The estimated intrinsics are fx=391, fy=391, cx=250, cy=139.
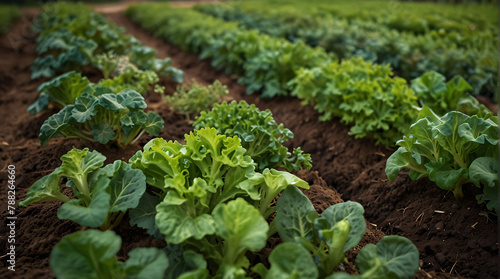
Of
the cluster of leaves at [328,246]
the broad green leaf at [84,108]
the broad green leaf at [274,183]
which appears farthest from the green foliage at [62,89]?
the cluster of leaves at [328,246]

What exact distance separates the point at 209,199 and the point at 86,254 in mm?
759

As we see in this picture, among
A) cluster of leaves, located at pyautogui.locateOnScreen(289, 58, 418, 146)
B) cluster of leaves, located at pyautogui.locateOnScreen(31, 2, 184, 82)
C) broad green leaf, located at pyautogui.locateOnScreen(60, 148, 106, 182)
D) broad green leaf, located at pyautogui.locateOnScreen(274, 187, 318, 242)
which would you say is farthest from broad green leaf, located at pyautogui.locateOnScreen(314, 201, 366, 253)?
cluster of leaves, located at pyautogui.locateOnScreen(31, 2, 184, 82)

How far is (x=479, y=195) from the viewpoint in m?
2.66

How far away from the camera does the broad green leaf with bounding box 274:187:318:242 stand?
7.58 feet

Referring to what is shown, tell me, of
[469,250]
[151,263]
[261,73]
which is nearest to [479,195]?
[469,250]

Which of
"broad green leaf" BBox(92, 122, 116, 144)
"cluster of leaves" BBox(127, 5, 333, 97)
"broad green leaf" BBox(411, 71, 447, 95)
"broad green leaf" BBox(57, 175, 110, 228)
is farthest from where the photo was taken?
"cluster of leaves" BBox(127, 5, 333, 97)

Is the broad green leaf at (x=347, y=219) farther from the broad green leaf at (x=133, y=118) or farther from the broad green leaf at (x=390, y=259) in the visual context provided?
the broad green leaf at (x=133, y=118)

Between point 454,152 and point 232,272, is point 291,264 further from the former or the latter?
point 454,152

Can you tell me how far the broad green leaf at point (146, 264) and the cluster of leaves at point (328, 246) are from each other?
1.66ft

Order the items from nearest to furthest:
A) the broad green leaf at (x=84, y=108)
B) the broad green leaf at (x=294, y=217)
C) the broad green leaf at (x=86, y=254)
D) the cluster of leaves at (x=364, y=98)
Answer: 1. the broad green leaf at (x=86, y=254)
2. the broad green leaf at (x=294, y=217)
3. the broad green leaf at (x=84, y=108)
4. the cluster of leaves at (x=364, y=98)

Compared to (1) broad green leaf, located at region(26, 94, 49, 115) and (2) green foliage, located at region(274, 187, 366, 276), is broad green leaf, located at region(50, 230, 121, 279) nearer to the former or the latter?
(2) green foliage, located at region(274, 187, 366, 276)

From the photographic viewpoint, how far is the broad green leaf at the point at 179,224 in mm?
2023

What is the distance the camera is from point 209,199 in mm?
2379

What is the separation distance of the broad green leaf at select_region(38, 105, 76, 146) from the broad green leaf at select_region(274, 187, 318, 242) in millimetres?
1723
